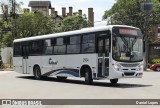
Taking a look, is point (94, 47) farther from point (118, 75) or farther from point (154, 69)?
point (154, 69)

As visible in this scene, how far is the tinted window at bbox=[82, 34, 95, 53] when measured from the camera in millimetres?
22844

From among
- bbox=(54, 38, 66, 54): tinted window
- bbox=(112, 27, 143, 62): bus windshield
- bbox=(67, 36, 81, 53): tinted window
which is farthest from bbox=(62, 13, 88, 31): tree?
bbox=(112, 27, 143, 62): bus windshield

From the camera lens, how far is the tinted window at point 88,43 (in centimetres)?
2284

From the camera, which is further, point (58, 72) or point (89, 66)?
point (58, 72)

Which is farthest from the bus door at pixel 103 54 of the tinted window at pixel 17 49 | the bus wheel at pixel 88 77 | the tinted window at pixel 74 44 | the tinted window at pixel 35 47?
the tinted window at pixel 17 49

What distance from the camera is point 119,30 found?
864 inches

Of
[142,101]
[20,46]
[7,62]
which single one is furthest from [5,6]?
[142,101]

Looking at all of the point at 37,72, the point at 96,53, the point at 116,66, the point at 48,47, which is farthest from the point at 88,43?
the point at 37,72

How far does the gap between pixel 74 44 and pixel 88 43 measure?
4.96 feet

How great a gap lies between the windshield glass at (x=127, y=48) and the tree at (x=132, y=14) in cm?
4132

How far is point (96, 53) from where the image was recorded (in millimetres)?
22453

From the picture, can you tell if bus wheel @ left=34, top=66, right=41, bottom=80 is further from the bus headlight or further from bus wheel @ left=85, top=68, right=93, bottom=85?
the bus headlight

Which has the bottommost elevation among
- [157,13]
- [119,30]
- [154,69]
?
[154,69]

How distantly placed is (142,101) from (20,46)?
59.7 ft
